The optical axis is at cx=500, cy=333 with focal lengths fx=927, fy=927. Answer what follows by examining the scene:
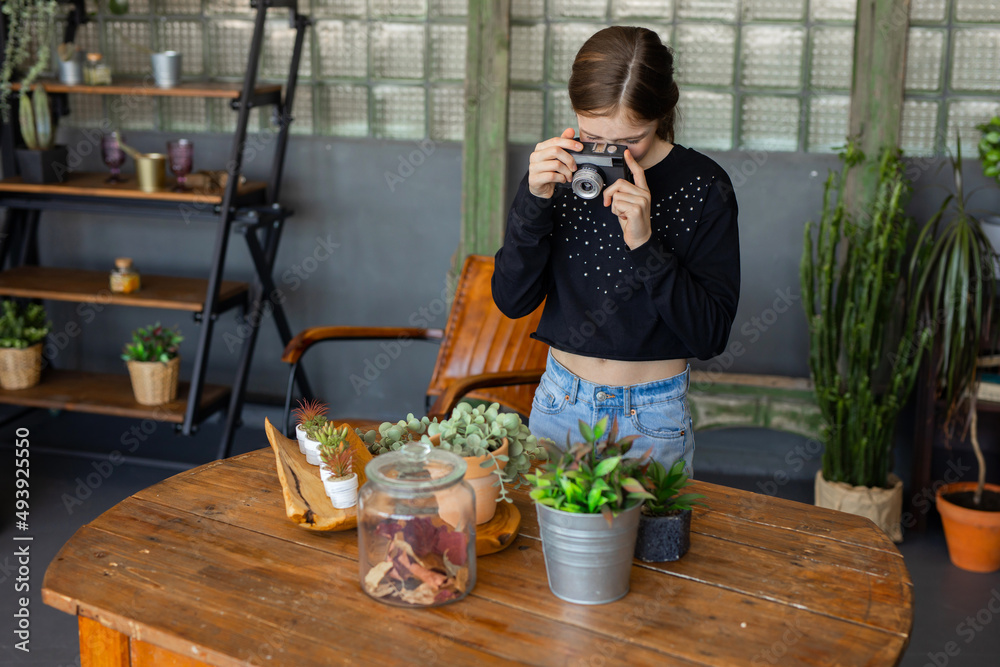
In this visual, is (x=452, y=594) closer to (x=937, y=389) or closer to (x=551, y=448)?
(x=551, y=448)

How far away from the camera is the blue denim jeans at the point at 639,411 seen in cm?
184

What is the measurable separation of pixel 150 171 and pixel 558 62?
1575 mm

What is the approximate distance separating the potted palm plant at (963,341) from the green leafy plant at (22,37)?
10.5 feet

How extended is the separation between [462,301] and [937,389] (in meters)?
1.63

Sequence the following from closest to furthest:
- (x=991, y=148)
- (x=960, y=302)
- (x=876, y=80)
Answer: (x=960, y=302) → (x=991, y=148) → (x=876, y=80)

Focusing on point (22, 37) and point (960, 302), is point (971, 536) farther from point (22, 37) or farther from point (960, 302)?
point (22, 37)

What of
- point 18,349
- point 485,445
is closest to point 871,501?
point 485,445

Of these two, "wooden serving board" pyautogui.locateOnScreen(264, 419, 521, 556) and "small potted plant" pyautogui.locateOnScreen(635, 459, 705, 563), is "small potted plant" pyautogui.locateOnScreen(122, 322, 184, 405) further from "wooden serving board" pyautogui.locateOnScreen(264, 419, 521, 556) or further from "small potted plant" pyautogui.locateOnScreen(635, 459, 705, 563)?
"small potted plant" pyautogui.locateOnScreen(635, 459, 705, 563)

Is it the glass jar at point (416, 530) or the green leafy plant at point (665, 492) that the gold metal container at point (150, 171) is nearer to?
the glass jar at point (416, 530)

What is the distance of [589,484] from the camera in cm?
128

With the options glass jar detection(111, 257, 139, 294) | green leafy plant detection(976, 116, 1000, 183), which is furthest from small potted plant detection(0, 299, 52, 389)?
green leafy plant detection(976, 116, 1000, 183)

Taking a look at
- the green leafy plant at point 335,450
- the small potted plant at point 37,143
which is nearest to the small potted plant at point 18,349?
the small potted plant at point 37,143

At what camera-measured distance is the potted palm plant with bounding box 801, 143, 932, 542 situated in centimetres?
298

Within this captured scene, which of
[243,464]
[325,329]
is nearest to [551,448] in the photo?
[243,464]
